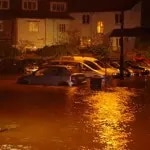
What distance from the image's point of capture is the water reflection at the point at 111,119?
16.2 metres

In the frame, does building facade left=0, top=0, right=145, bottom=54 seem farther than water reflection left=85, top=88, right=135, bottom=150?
Yes

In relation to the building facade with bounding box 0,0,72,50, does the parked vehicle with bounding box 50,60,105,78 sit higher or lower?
lower

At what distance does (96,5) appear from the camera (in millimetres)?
81500

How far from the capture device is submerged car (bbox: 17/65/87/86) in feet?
115

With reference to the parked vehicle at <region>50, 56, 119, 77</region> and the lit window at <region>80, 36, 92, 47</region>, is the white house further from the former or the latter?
the parked vehicle at <region>50, 56, 119, 77</region>

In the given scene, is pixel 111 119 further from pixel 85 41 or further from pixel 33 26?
pixel 33 26

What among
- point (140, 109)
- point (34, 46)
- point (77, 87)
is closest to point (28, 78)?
point (77, 87)

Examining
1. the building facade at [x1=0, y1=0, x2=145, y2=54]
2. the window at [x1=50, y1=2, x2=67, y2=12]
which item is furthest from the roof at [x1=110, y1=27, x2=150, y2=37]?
the window at [x1=50, y1=2, x2=67, y2=12]

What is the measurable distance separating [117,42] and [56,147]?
62287 mm

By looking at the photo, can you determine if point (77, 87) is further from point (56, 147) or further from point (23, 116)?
point (56, 147)

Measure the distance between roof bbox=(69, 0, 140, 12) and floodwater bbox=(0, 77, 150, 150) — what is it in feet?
158

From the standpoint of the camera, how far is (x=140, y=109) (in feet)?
78.5

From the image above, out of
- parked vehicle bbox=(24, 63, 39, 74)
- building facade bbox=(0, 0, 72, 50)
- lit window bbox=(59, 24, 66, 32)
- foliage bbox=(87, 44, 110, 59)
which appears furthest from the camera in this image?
lit window bbox=(59, 24, 66, 32)

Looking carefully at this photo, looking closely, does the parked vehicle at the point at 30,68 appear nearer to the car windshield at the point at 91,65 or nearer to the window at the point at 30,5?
the car windshield at the point at 91,65
